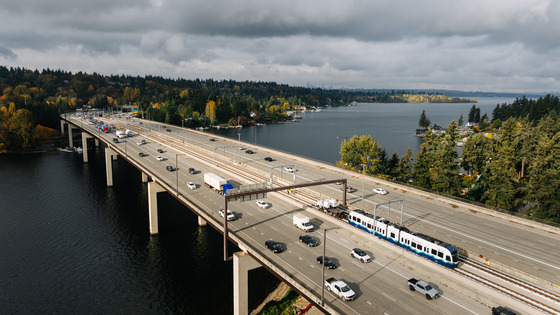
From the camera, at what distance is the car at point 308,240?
123 feet

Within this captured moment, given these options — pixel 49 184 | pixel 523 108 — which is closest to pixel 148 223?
pixel 49 184

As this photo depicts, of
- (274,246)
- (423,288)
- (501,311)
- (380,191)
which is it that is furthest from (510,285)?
(380,191)

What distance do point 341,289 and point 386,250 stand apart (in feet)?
34.5

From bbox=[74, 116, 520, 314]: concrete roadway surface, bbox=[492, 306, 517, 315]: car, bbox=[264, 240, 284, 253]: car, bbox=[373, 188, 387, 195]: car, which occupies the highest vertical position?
bbox=[373, 188, 387, 195]: car

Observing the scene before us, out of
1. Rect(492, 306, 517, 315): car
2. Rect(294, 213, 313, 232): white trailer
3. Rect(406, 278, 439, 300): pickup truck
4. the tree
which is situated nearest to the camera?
A: Rect(492, 306, 517, 315): car

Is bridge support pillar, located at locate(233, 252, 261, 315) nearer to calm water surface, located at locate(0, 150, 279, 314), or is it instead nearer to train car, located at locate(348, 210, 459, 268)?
calm water surface, located at locate(0, 150, 279, 314)

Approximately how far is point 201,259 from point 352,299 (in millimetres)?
31151

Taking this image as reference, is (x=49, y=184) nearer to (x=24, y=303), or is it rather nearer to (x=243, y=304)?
(x=24, y=303)

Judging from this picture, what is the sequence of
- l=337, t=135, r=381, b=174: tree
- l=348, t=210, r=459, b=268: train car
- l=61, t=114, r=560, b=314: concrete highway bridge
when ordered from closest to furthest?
l=61, t=114, r=560, b=314: concrete highway bridge
l=348, t=210, r=459, b=268: train car
l=337, t=135, r=381, b=174: tree

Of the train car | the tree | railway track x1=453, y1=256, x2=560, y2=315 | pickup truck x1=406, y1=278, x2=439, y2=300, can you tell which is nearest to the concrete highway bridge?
railway track x1=453, y1=256, x2=560, y2=315

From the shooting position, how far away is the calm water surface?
4309 cm

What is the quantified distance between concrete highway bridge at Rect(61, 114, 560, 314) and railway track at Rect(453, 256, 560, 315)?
84 millimetres

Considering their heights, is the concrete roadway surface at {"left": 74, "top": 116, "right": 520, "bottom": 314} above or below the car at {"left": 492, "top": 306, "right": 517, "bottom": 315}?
below

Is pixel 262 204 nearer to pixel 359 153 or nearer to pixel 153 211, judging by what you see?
pixel 153 211
